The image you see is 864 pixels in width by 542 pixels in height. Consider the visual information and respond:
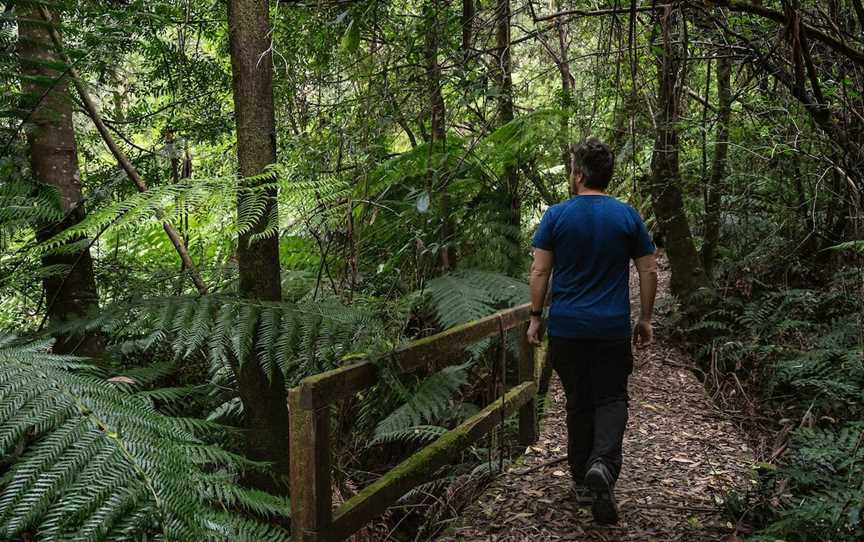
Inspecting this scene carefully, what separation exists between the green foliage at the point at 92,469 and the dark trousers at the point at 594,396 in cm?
218

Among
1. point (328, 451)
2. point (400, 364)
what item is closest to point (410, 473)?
point (400, 364)

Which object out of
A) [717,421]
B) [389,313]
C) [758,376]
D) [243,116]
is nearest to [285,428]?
[389,313]

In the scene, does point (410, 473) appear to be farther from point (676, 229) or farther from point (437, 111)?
point (676, 229)

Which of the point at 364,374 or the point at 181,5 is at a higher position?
the point at 181,5

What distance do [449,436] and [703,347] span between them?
4690 millimetres

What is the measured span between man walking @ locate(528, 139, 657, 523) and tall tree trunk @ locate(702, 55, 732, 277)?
4105 millimetres

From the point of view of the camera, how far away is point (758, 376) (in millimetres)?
6719

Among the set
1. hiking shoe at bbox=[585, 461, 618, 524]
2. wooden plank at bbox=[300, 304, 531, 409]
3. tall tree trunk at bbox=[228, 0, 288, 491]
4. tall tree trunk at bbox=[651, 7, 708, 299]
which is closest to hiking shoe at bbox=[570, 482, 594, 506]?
hiking shoe at bbox=[585, 461, 618, 524]

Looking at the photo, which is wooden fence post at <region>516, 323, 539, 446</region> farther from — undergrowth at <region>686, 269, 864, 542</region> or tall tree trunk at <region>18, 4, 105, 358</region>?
tall tree trunk at <region>18, 4, 105, 358</region>

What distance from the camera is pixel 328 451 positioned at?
8.50 ft

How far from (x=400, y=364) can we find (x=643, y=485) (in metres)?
1.99

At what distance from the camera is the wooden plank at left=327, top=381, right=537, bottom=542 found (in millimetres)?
2725

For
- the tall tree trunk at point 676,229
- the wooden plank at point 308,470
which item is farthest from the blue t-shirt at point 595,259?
the tall tree trunk at point 676,229

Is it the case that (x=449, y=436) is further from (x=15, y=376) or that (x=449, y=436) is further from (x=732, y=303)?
(x=732, y=303)
